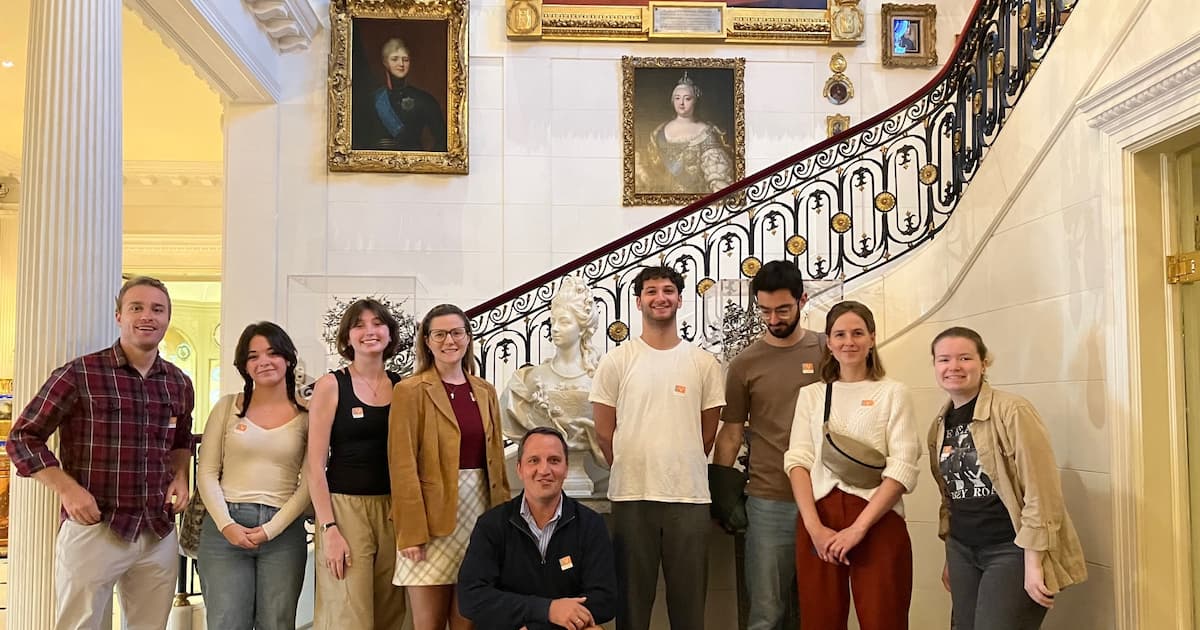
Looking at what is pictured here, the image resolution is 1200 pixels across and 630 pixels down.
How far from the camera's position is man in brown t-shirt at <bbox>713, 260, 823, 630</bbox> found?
12.4 feet

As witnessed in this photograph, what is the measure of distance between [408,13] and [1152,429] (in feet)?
22.6

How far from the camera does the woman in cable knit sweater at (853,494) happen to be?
3.42 meters

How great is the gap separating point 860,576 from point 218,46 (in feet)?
19.0

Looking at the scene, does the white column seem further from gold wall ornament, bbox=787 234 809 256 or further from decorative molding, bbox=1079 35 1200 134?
decorative molding, bbox=1079 35 1200 134

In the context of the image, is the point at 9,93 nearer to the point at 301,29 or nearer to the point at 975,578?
the point at 301,29

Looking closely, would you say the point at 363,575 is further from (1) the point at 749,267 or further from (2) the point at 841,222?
(2) the point at 841,222

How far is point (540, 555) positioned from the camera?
352cm

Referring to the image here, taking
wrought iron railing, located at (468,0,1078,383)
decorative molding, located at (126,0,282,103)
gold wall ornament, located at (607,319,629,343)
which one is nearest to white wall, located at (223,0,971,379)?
decorative molding, located at (126,0,282,103)

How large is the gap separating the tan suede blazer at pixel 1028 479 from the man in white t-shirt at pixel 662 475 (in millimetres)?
1040

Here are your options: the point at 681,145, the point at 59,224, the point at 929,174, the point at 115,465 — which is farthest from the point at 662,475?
Result: the point at 681,145

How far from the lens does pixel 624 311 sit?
729cm

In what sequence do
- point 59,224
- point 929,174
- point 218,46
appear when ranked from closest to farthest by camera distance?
point 59,224, point 929,174, point 218,46

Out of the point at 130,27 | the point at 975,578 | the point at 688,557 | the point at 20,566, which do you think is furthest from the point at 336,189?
the point at 975,578

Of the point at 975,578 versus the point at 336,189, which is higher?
the point at 336,189
